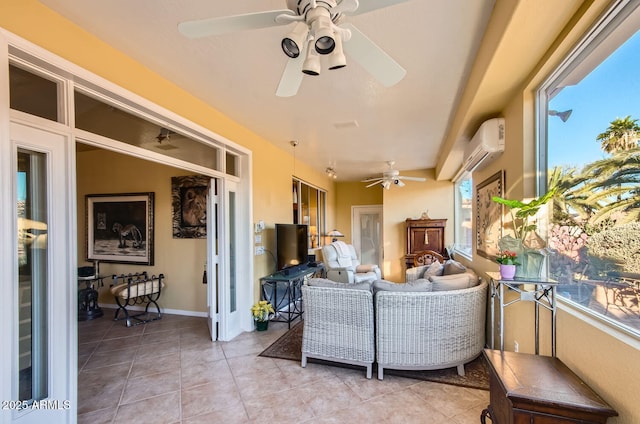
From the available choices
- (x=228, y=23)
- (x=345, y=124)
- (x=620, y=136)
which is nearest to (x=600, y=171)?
(x=620, y=136)

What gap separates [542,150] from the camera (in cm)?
211

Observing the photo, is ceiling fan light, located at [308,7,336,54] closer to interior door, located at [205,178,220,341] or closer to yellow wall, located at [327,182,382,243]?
interior door, located at [205,178,220,341]

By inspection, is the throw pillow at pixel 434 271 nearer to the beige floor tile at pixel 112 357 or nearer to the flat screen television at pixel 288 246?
the flat screen television at pixel 288 246

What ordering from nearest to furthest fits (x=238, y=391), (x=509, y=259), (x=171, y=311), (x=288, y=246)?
(x=509, y=259), (x=238, y=391), (x=288, y=246), (x=171, y=311)

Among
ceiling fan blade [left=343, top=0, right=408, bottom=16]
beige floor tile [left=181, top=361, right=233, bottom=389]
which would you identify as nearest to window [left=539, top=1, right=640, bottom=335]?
ceiling fan blade [left=343, top=0, right=408, bottom=16]

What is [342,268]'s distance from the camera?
5559 mm

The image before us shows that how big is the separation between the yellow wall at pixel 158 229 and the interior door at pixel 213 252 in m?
1.19

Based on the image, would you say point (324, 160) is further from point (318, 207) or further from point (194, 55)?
point (194, 55)

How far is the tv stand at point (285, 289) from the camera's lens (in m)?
4.16

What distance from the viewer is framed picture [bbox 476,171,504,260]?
111 inches

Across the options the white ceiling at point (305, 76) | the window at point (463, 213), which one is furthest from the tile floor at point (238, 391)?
the window at point (463, 213)

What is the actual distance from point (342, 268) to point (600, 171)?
4382 mm

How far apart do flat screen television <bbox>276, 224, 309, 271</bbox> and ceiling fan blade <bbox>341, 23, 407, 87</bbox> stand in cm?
327

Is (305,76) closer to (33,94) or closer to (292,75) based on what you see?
(292,75)
